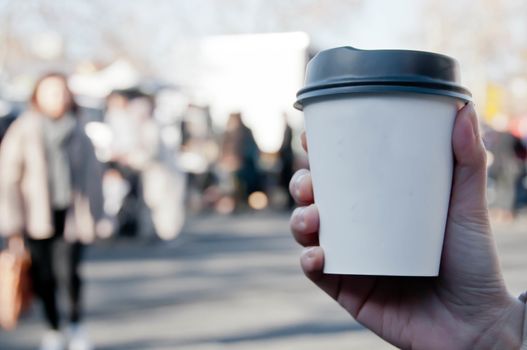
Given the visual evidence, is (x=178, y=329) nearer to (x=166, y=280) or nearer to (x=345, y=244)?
(x=166, y=280)

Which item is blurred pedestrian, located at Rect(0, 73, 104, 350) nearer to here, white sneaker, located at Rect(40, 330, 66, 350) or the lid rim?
white sneaker, located at Rect(40, 330, 66, 350)

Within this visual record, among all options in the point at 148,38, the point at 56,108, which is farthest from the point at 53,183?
the point at 148,38

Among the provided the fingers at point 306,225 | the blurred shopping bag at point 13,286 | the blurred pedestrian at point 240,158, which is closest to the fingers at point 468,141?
the fingers at point 306,225

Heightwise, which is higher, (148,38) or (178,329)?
(148,38)

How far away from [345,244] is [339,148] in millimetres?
170

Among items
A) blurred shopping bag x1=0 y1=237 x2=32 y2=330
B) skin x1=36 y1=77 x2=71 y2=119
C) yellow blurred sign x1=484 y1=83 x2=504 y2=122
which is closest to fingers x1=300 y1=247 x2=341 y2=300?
blurred shopping bag x1=0 y1=237 x2=32 y2=330

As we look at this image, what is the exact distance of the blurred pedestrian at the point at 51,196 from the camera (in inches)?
207

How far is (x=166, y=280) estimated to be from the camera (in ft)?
26.6

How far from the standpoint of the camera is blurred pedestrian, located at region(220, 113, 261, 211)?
15500 millimetres

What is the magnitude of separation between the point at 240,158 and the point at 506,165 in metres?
4.66

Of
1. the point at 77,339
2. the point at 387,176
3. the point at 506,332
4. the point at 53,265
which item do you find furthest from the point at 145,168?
the point at 387,176

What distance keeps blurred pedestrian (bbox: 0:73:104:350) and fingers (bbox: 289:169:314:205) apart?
3758 mm

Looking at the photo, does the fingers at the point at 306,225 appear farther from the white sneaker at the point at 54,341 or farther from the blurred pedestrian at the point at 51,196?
the white sneaker at the point at 54,341

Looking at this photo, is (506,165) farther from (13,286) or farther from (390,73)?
(390,73)
